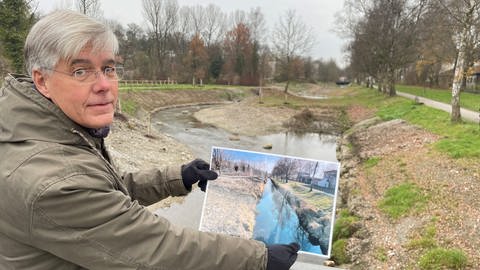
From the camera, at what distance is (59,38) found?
1573mm

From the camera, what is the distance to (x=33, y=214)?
1.40 metres

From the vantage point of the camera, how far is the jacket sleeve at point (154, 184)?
2.49 meters

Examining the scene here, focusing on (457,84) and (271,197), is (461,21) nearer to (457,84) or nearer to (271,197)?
(457,84)

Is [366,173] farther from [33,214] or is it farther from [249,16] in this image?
[249,16]

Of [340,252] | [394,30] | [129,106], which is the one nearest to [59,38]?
[340,252]

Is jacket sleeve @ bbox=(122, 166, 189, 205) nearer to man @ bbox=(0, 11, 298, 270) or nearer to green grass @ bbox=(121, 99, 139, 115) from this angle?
man @ bbox=(0, 11, 298, 270)

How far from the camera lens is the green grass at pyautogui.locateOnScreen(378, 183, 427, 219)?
28.7ft

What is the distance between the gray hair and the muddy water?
16.9m

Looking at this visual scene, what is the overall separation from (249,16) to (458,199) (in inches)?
2677

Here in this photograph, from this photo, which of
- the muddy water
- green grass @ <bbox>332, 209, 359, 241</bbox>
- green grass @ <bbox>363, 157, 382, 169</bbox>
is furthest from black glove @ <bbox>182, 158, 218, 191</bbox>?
the muddy water

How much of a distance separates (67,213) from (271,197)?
5.95 feet

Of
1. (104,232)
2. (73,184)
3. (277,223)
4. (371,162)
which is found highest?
(73,184)

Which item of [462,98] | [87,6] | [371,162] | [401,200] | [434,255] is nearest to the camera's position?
[434,255]

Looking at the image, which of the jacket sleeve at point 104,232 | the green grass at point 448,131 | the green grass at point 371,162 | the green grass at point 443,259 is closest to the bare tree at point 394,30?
the green grass at point 448,131
